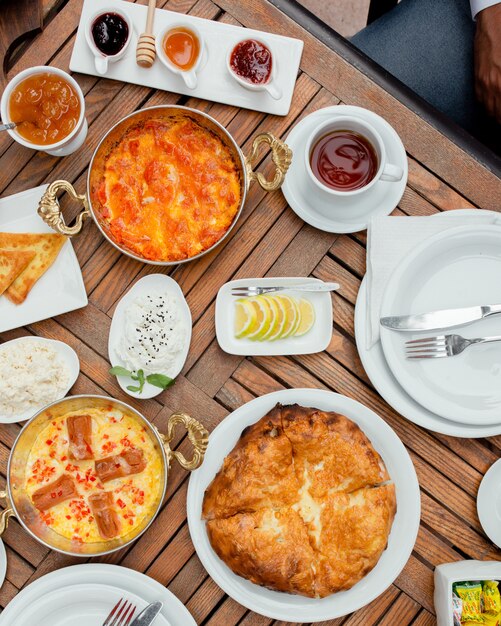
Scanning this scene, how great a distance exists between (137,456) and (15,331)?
2.03 ft

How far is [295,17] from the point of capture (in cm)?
221

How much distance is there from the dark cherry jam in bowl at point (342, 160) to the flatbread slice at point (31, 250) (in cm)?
90

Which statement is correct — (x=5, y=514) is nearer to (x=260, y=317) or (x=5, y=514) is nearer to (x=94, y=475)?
(x=94, y=475)

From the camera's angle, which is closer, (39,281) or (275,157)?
(275,157)

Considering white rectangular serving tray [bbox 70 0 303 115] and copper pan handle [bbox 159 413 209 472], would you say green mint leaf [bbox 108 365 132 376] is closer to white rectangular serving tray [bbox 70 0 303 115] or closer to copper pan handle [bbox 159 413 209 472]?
copper pan handle [bbox 159 413 209 472]

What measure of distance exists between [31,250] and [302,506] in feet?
4.07

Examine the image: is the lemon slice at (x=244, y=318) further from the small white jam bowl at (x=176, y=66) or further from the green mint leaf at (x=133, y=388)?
the small white jam bowl at (x=176, y=66)

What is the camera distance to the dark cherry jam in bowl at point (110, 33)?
2.14 m

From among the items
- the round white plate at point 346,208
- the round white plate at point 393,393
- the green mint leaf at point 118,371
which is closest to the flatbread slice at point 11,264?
the green mint leaf at point 118,371

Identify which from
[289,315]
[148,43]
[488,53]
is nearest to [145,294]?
[289,315]

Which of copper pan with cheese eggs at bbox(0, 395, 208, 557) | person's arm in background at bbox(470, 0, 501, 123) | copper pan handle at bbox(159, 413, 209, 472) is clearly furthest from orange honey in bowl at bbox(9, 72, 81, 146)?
person's arm in background at bbox(470, 0, 501, 123)

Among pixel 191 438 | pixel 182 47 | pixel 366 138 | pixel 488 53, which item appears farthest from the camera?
pixel 488 53

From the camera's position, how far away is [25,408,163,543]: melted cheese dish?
2.07 meters

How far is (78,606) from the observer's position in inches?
82.5
